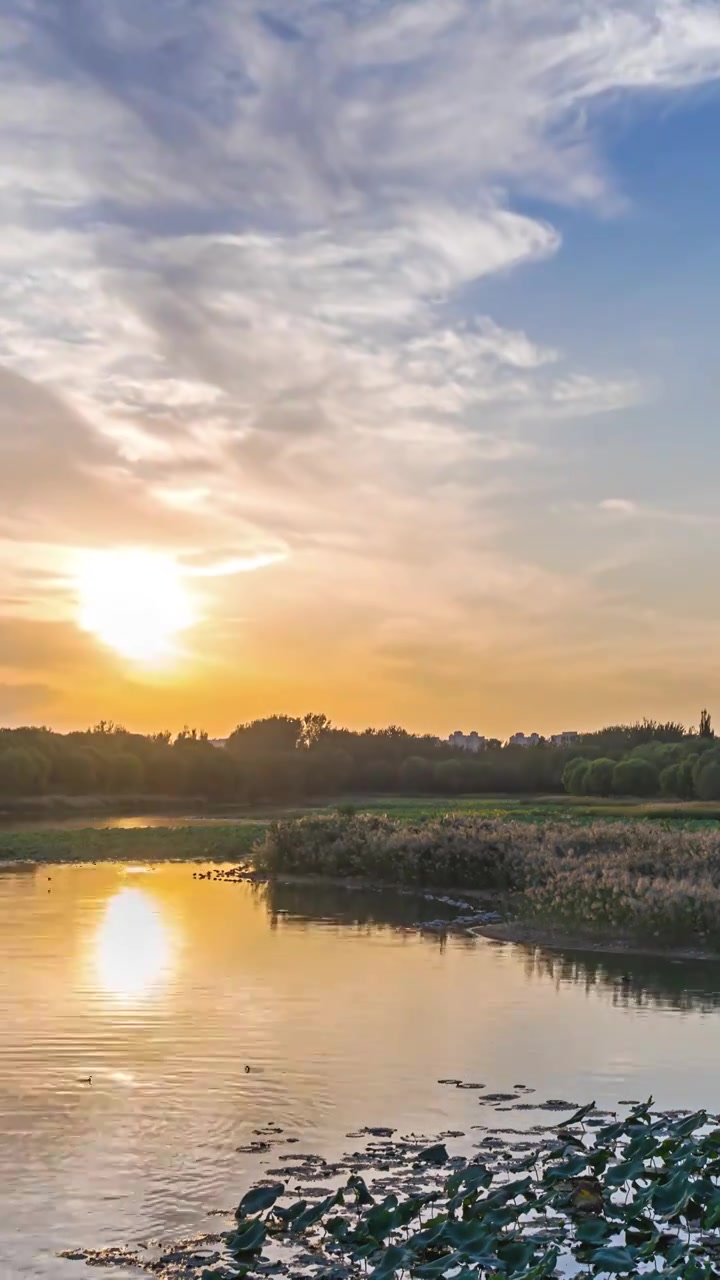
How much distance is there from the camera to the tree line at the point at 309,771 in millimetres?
97938

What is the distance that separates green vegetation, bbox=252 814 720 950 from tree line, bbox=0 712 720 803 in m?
51.4

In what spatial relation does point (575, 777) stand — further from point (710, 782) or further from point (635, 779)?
point (710, 782)

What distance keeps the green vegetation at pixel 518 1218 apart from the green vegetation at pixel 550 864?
15.3 m

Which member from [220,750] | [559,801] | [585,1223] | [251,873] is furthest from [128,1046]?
[220,750]

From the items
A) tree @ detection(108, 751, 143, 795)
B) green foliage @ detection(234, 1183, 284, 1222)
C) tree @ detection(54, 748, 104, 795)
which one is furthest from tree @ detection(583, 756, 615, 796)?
green foliage @ detection(234, 1183, 284, 1222)

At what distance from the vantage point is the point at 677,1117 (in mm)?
12672

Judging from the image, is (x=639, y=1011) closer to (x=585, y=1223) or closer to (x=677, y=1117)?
(x=677, y=1117)

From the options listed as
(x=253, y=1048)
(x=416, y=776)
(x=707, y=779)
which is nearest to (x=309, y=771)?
(x=416, y=776)

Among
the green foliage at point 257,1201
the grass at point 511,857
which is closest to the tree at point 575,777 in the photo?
the grass at point 511,857

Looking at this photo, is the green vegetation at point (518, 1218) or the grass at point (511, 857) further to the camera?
the grass at point (511, 857)

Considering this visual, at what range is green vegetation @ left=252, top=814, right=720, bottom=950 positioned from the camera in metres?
26.5

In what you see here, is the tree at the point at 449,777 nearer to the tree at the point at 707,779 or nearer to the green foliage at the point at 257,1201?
the tree at the point at 707,779

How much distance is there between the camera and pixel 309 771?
10888cm

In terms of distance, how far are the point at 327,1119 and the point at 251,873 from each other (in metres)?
31.6
